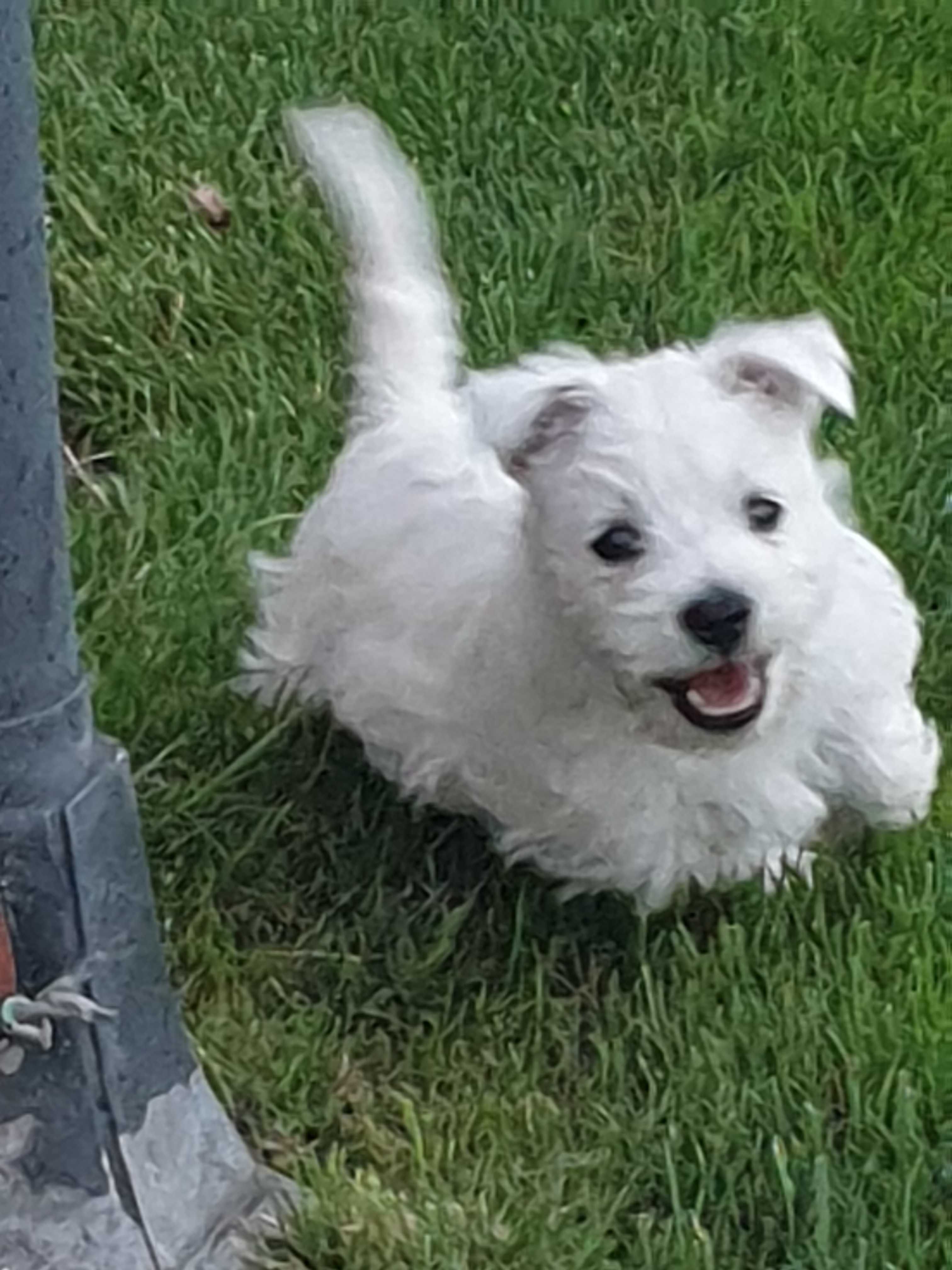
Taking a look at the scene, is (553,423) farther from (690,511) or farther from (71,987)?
(71,987)

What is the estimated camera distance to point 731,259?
141 inches

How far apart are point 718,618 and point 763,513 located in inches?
5.3

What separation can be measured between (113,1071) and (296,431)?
1280 mm

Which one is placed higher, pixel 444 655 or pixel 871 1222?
pixel 444 655

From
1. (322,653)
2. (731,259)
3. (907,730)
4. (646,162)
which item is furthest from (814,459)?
(646,162)

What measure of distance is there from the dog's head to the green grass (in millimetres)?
396

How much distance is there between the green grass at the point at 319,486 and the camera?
2.33 m

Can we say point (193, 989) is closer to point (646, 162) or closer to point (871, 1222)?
point (871, 1222)

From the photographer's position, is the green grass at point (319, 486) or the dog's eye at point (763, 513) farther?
the green grass at point (319, 486)

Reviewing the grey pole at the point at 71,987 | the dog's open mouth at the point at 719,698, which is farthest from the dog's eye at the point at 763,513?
the grey pole at the point at 71,987

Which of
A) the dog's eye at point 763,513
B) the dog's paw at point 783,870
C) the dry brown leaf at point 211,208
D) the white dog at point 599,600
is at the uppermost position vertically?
the dog's eye at point 763,513

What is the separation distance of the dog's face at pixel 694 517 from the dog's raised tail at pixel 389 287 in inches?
21.2

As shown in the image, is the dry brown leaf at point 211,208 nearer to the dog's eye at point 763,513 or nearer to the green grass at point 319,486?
the green grass at point 319,486

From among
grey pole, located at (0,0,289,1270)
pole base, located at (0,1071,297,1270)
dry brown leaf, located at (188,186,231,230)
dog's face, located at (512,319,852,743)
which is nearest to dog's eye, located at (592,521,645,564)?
dog's face, located at (512,319,852,743)
